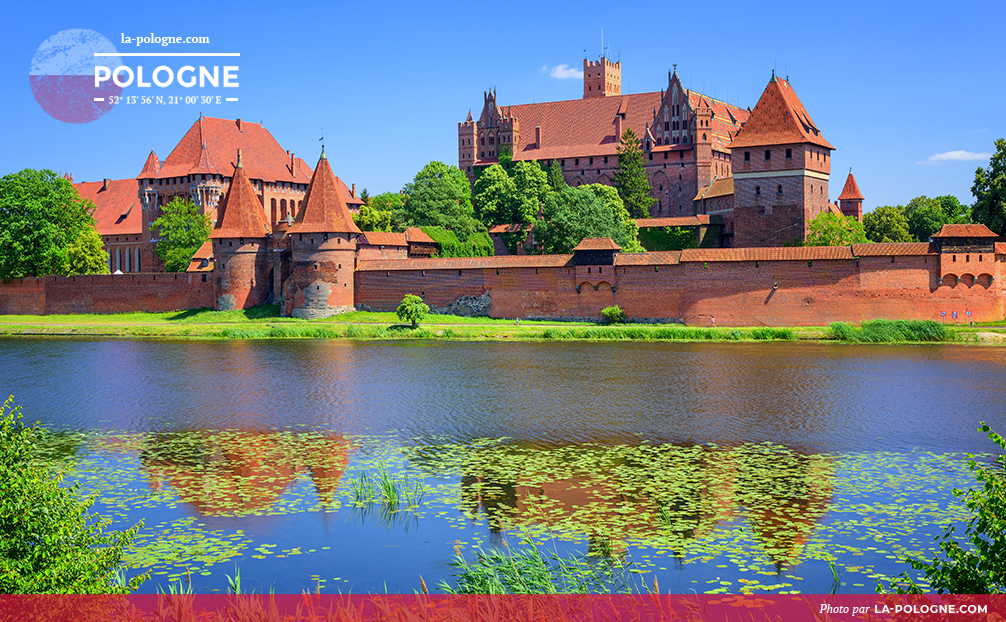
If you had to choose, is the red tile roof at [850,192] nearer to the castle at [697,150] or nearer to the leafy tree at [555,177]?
the castle at [697,150]

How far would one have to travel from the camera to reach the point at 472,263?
39062mm

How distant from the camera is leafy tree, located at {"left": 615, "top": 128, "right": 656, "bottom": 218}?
5728cm

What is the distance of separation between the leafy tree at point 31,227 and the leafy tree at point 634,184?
106 feet

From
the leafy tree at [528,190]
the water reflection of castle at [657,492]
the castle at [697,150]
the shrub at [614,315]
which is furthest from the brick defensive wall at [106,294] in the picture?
the water reflection of castle at [657,492]

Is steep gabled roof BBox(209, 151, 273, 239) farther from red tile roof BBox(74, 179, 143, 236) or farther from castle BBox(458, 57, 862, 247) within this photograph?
red tile roof BBox(74, 179, 143, 236)

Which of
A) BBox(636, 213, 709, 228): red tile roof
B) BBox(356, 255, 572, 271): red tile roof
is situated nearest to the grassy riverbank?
BBox(356, 255, 572, 271): red tile roof

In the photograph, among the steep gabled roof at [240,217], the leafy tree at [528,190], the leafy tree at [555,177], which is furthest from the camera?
the leafy tree at [555,177]

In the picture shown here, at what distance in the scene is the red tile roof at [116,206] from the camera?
Answer: 6425cm

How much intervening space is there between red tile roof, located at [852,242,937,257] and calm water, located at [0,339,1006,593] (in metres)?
7.29

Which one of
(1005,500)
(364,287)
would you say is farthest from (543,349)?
(1005,500)

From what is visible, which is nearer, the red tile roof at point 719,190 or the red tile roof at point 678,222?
the red tile roof at point 678,222

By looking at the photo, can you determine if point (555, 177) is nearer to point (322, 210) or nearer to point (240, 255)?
point (322, 210)

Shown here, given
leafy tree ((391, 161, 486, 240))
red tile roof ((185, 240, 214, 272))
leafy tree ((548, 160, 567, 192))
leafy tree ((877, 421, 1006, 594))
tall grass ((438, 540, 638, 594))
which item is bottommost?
tall grass ((438, 540, 638, 594))

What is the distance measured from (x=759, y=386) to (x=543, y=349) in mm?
10019
